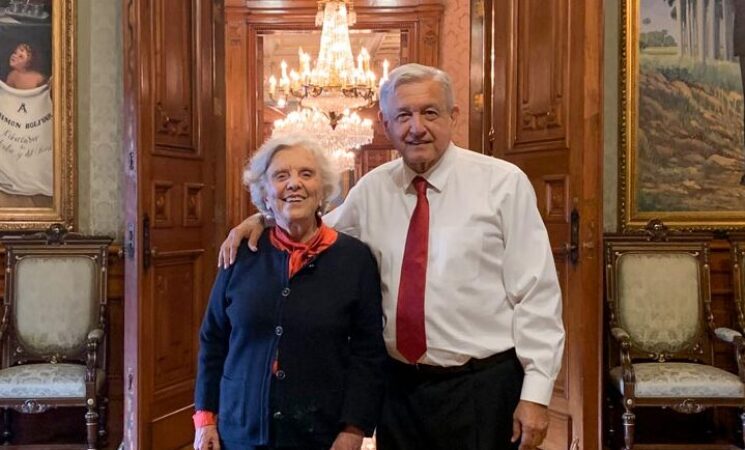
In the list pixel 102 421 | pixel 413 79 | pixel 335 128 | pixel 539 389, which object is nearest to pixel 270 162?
pixel 413 79

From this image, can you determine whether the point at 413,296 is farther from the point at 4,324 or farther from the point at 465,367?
the point at 4,324

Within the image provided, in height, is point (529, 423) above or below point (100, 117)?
below

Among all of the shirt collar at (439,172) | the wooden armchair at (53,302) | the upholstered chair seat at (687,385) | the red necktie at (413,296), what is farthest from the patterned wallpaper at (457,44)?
the red necktie at (413,296)

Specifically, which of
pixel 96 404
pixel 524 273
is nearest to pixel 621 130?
pixel 524 273

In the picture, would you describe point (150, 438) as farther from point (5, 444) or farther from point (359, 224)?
point (359, 224)

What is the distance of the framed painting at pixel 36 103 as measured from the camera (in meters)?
3.79

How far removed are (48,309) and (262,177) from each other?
7.64 ft

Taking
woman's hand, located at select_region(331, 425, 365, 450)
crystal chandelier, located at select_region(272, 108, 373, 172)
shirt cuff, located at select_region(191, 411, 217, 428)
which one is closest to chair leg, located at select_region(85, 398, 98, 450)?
shirt cuff, located at select_region(191, 411, 217, 428)

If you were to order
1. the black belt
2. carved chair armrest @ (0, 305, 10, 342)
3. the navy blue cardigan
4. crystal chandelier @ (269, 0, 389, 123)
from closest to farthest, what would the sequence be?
the navy blue cardigan
the black belt
carved chair armrest @ (0, 305, 10, 342)
crystal chandelier @ (269, 0, 389, 123)

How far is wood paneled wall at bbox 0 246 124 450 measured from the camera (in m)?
3.76

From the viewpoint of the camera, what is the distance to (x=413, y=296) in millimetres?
1759

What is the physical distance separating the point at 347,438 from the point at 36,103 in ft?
9.71

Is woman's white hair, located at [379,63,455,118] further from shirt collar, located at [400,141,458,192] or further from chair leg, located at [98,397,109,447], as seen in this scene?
chair leg, located at [98,397,109,447]

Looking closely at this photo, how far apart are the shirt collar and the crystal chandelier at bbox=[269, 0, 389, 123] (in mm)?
3932
